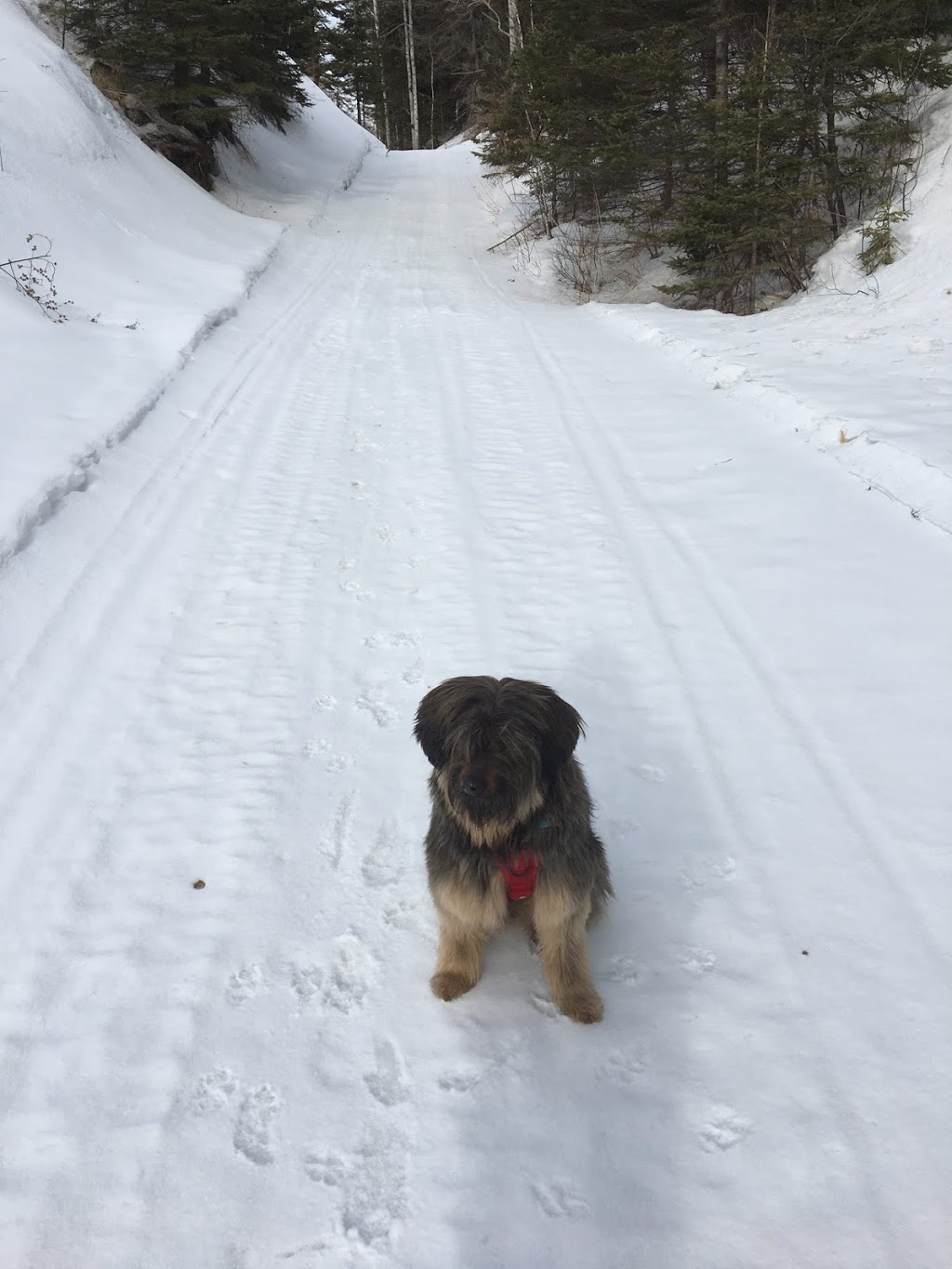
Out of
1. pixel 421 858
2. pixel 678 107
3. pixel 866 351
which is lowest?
pixel 421 858

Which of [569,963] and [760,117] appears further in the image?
[760,117]

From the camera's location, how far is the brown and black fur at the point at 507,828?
2369mm

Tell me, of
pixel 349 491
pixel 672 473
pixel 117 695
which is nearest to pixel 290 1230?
pixel 117 695

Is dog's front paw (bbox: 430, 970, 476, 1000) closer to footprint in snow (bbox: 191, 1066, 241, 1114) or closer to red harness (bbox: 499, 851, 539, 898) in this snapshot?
red harness (bbox: 499, 851, 539, 898)

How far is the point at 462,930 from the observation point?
9.15 ft

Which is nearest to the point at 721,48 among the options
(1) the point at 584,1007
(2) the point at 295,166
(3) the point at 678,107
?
(3) the point at 678,107

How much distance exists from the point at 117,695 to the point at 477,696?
2.72 m

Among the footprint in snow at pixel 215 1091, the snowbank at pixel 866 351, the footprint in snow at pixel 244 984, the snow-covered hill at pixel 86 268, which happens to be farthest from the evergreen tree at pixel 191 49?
the footprint in snow at pixel 215 1091

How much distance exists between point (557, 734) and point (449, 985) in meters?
1.09

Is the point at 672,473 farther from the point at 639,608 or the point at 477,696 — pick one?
the point at 477,696

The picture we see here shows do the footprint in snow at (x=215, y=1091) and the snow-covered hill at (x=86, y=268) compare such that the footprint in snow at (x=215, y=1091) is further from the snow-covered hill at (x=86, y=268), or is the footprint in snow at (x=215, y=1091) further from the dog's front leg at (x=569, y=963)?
the snow-covered hill at (x=86, y=268)

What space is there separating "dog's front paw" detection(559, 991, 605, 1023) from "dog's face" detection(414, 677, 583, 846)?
0.73 meters

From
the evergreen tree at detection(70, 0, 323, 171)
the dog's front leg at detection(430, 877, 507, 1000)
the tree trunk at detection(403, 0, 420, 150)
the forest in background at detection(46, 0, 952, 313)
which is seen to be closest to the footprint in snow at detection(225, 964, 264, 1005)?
the dog's front leg at detection(430, 877, 507, 1000)

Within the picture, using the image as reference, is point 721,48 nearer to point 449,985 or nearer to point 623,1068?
point 449,985
